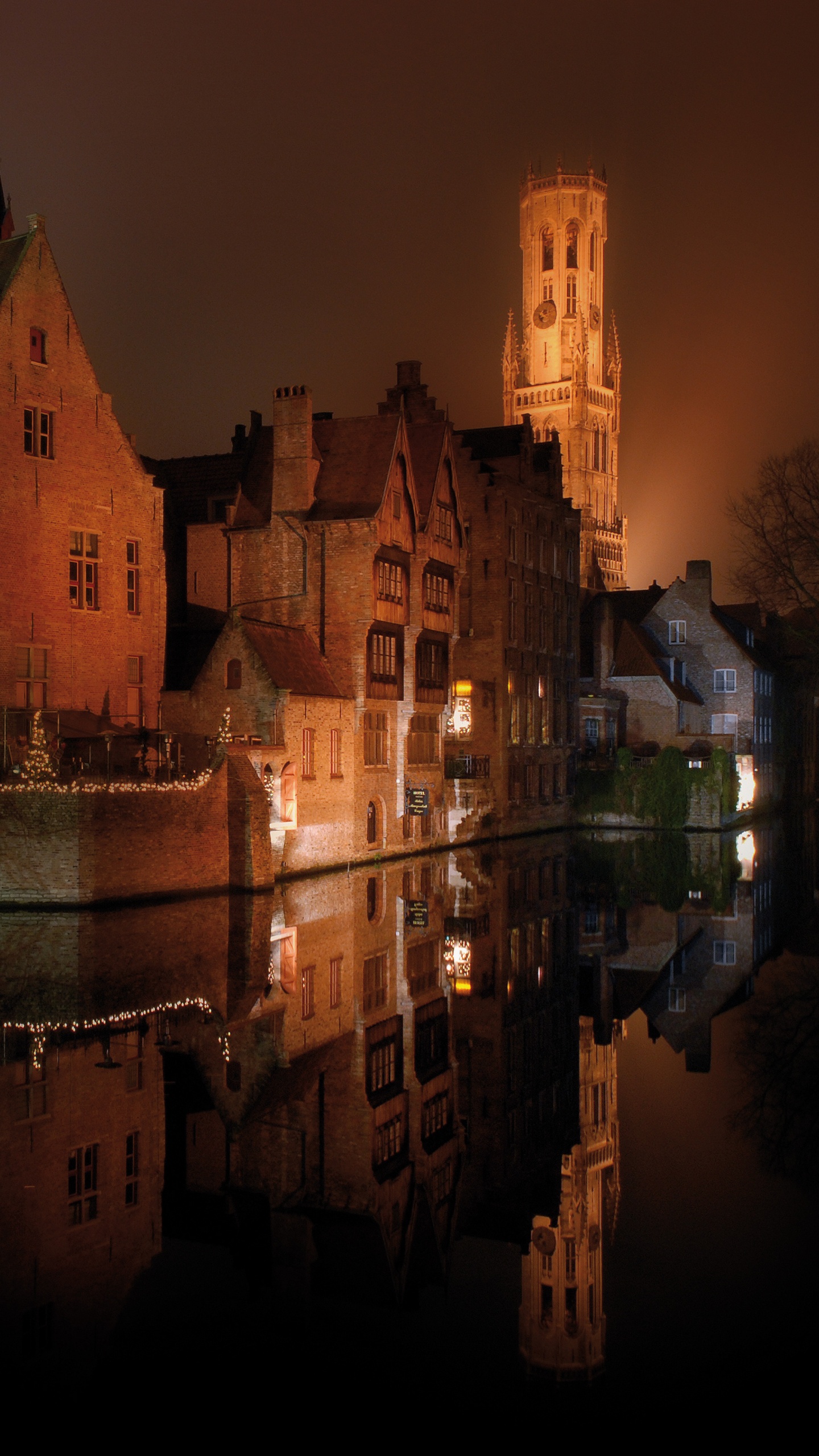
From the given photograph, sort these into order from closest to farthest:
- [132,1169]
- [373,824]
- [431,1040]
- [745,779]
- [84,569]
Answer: [132,1169]
[431,1040]
[84,569]
[373,824]
[745,779]

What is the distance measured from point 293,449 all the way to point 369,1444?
1457 inches

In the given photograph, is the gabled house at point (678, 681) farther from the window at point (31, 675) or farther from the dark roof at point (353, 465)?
the window at point (31, 675)

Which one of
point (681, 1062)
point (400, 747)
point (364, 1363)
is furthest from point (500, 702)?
point (364, 1363)

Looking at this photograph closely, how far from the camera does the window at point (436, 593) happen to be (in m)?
46.2

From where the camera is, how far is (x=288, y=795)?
35.3m

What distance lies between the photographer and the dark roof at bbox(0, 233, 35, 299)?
116 ft

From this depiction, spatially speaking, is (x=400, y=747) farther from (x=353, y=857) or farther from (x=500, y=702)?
(x=500, y=702)

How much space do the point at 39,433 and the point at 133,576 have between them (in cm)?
561

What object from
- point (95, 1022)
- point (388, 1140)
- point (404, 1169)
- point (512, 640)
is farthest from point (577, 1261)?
point (512, 640)

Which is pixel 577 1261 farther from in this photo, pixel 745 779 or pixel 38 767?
pixel 745 779

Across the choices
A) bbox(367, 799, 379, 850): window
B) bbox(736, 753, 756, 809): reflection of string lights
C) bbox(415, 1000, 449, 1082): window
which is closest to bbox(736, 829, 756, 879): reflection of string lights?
bbox(736, 753, 756, 809): reflection of string lights

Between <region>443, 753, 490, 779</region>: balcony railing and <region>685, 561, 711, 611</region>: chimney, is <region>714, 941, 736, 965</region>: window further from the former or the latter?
<region>685, 561, 711, 611</region>: chimney

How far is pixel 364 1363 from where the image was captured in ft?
25.5

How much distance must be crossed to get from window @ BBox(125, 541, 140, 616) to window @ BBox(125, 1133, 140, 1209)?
29.5 meters
